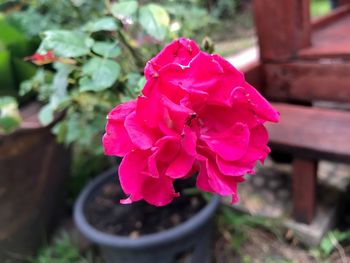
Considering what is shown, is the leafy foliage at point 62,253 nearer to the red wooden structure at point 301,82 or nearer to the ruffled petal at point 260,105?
the red wooden structure at point 301,82

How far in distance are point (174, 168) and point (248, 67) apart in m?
0.96

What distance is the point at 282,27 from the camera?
127 centimetres

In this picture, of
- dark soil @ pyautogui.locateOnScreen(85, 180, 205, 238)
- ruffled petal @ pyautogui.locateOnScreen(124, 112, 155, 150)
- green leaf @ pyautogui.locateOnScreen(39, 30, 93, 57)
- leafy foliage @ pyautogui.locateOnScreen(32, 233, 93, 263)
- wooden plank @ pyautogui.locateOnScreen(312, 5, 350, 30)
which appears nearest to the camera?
ruffled petal @ pyautogui.locateOnScreen(124, 112, 155, 150)

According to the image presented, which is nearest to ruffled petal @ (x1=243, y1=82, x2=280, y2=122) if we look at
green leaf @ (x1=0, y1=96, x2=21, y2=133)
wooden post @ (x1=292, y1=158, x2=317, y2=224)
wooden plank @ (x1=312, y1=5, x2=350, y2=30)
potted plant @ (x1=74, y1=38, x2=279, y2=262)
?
potted plant @ (x1=74, y1=38, x2=279, y2=262)

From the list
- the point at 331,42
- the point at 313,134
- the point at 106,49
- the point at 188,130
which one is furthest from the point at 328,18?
the point at 188,130

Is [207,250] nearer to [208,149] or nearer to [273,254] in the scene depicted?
[273,254]

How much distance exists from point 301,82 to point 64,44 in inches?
34.5

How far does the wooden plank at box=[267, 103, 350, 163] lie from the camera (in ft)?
3.63

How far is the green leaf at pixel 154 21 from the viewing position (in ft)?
2.56

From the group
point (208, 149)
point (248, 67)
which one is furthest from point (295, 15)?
point (208, 149)

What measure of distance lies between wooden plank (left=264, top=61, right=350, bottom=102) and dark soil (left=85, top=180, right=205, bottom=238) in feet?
1.55

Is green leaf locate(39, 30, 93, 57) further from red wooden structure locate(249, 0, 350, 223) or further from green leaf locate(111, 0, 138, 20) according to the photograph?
red wooden structure locate(249, 0, 350, 223)

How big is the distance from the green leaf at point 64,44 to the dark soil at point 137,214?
65 cm

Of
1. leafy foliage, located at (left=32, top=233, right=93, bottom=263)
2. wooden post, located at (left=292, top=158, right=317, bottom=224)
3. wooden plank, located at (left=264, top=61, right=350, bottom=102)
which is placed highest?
wooden plank, located at (left=264, top=61, right=350, bottom=102)
